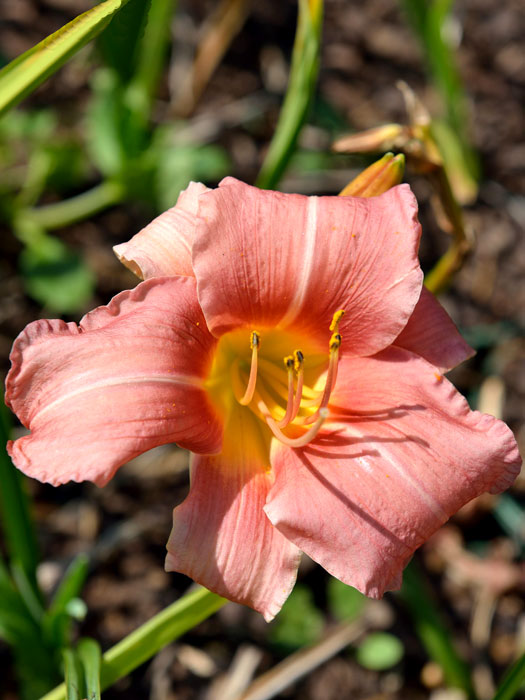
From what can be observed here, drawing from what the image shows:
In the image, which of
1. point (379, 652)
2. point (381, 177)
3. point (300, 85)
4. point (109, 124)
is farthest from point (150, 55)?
point (379, 652)

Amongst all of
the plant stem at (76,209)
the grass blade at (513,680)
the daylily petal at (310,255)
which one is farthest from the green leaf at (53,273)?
the grass blade at (513,680)

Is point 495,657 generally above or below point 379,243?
below

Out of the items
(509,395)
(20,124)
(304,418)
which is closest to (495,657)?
(509,395)

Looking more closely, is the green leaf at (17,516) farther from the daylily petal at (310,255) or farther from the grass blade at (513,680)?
the grass blade at (513,680)

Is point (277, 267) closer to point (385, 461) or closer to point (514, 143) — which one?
point (385, 461)

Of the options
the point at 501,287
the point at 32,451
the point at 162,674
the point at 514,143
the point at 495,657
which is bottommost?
the point at 495,657

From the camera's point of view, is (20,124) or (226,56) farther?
(226,56)

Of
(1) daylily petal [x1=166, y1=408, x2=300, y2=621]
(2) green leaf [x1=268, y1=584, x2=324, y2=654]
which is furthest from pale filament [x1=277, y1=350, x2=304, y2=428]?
(2) green leaf [x1=268, y1=584, x2=324, y2=654]

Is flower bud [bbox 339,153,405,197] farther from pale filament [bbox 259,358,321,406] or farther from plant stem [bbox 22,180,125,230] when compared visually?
plant stem [bbox 22,180,125,230]
